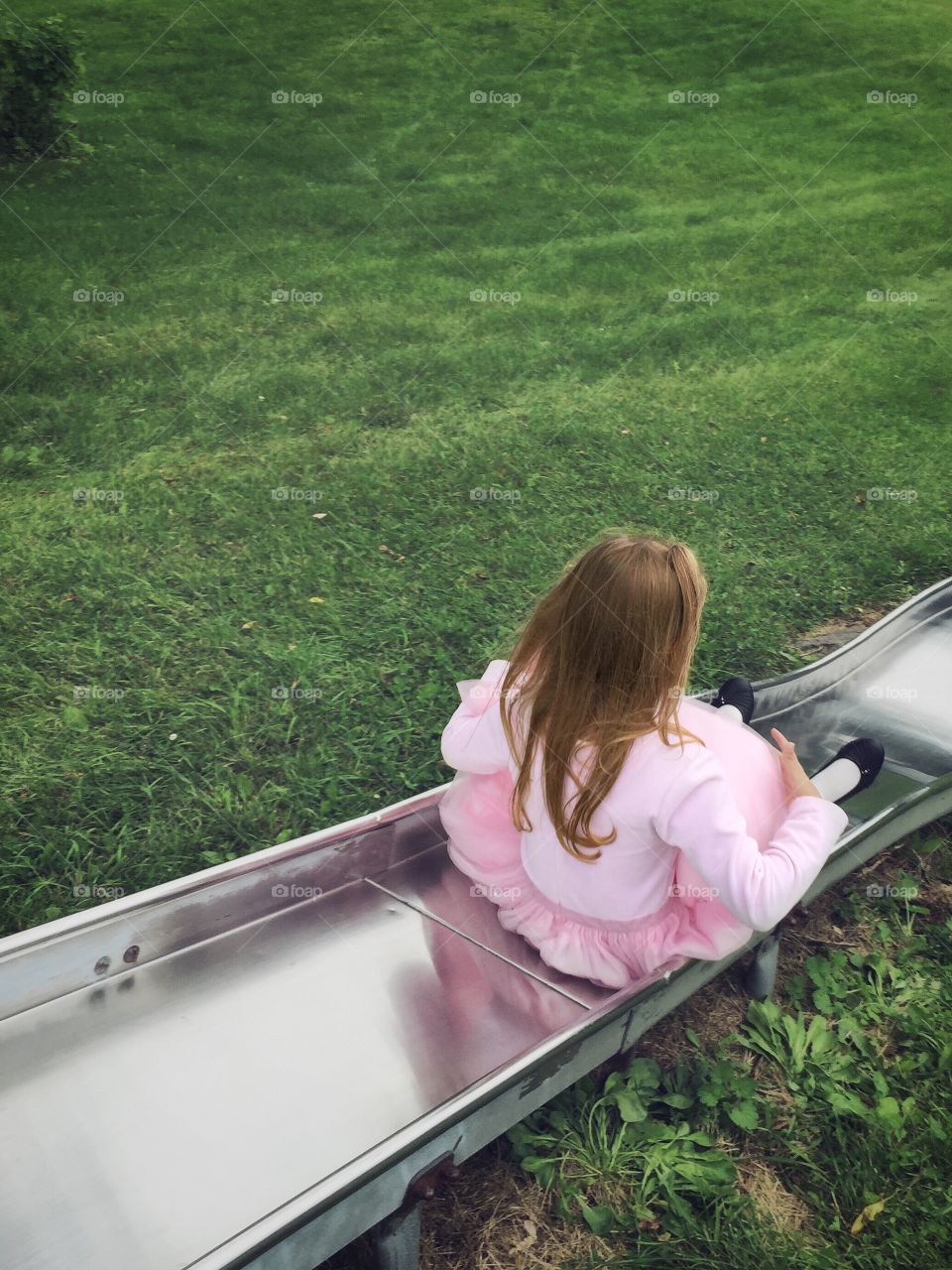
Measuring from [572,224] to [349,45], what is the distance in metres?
2.96

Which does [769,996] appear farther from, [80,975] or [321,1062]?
[80,975]

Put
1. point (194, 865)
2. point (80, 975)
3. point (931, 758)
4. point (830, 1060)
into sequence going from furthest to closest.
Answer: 1. point (931, 758)
2. point (194, 865)
3. point (830, 1060)
4. point (80, 975)

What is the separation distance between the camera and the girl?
2184 mm

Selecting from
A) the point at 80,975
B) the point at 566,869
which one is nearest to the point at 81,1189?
the point at 80,975

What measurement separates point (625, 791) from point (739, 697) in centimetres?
134

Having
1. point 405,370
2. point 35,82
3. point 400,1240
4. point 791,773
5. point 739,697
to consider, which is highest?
point 35,82

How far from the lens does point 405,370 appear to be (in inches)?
272

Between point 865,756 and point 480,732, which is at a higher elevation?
point 480,732

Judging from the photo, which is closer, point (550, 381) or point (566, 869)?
point (566, 869)

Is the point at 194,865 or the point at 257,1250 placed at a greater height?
the point at 257,1250

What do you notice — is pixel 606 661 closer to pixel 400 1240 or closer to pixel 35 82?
A: pixel 400 1240

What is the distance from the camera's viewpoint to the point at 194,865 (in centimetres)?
336

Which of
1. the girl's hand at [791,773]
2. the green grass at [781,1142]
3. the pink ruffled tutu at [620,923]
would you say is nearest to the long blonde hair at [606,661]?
the pink ruffled tutu at [620,923]

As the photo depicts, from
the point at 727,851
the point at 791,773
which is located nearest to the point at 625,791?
the point at 727,851
